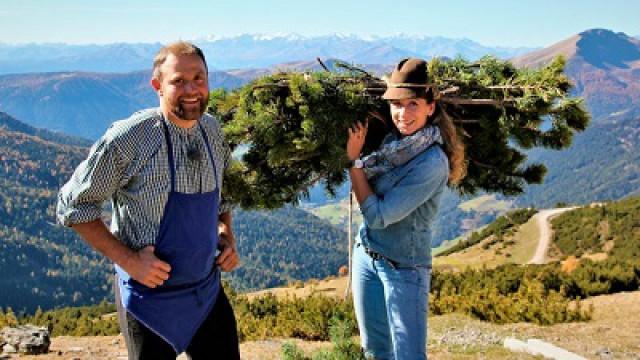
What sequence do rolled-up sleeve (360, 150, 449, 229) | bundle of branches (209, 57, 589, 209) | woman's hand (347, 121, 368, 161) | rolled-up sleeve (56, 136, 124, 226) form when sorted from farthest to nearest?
bundle of branches (209, 57, 589, 209) < woman's hand (347, 121, 368, 161) < rolled-up sleeve (360, 150, 449, 229) < rolled-up sleeve (56, 136, 124, 226)

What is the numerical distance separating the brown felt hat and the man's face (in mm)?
1092

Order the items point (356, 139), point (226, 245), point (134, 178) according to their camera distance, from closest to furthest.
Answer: point (134, 178), point (226, 245), point (356, 139)

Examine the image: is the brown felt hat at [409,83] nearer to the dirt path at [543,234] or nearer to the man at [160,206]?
the man at [160,206]

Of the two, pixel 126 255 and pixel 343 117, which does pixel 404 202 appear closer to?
pixel 343 117

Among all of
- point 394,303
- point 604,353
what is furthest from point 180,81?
point 604,353

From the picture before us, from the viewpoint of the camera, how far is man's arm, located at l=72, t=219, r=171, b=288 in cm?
276

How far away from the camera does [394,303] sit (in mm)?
3533

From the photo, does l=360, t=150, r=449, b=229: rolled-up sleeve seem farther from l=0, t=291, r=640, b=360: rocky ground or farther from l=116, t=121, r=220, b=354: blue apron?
l=0, t=291, r=640, b=360: rocky ground

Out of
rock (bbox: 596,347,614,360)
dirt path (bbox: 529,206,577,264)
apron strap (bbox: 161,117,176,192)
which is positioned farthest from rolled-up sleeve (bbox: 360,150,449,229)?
dirt path (bbox: 529,206,577,264)

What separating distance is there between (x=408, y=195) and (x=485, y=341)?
5.90m

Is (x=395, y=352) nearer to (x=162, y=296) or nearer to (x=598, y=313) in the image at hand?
(x=162, y=296)

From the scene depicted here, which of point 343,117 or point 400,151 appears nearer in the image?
point 400,151

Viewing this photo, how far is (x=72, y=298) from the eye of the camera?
152875mm

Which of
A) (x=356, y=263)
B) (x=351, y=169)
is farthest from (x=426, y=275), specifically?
(x=351, y=169)
